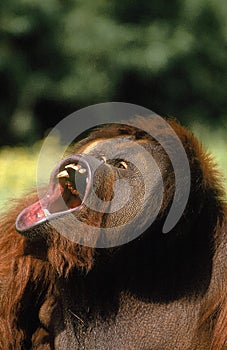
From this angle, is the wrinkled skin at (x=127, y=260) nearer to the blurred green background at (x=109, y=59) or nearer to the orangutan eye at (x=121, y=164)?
the orangutan eye at (x=121, y=164)

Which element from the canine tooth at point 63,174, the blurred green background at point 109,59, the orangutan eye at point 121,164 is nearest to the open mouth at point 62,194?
the canine tooth at point 63,174

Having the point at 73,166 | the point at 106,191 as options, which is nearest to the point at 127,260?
the point at 106,191

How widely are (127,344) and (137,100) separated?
1024cm

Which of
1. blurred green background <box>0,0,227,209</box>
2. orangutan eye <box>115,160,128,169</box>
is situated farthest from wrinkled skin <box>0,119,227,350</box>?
blurred green background <box>0,0,227,209</box>

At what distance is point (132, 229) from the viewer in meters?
2.73

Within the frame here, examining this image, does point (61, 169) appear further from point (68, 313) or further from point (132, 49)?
point (132, 49)

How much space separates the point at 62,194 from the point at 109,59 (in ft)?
32.7

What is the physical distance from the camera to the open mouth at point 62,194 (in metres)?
2.71

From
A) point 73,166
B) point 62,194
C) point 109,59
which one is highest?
point 109,59

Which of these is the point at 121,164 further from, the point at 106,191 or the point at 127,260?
the point at 127,260

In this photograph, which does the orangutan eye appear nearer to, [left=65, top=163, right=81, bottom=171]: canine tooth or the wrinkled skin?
the wrinkled skin

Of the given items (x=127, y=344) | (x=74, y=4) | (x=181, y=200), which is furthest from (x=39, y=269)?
(x=74, y=4)

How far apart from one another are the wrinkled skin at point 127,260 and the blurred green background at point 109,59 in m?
9.32

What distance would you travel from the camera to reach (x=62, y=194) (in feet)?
9.20
